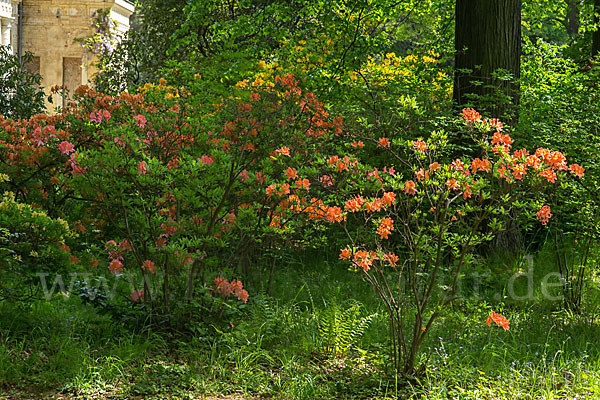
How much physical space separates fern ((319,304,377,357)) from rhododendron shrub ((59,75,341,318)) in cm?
67

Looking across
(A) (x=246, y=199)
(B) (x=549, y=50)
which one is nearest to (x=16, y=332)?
(A) (x=246, y=199)

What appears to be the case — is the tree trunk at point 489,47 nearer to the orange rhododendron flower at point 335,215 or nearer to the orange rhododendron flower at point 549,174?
the orange rhododendron flower at point 549,174

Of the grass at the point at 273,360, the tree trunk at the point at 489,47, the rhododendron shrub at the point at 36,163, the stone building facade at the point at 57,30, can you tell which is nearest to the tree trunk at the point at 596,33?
the tree trunk at the point at 489,47

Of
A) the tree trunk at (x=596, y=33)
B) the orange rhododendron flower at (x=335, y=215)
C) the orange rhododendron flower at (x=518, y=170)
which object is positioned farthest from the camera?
the tree trunk at (x=596, y=33)

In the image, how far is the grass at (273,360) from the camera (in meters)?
4.30

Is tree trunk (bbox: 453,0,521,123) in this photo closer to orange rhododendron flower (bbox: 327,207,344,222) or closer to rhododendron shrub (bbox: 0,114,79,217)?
orange rhododendron flower (bbox: 327,207,344,222)

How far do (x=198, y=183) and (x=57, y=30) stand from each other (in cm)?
2004

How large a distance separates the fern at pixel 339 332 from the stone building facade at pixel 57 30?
1894 centimetres

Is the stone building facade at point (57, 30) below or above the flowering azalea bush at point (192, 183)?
above

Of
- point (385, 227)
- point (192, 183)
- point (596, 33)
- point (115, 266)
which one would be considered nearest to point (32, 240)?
point (115, 266)

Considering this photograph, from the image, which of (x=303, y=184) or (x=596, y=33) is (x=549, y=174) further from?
(x=596, y=33)

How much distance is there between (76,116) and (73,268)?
2.23m

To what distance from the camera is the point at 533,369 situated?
15.5 ft

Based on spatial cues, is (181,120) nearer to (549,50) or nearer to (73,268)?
(73,268)
